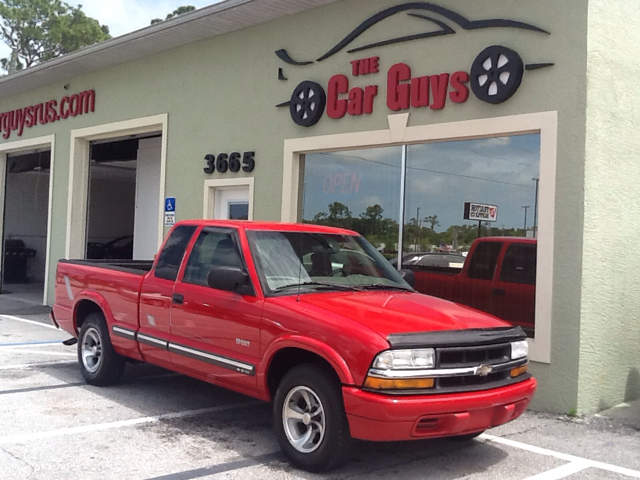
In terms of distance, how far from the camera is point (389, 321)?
4949mm

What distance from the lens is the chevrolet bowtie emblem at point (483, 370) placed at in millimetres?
4906

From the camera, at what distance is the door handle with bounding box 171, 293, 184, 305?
6285 millimetres

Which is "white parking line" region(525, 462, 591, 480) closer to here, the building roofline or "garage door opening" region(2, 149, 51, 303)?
the building roofline

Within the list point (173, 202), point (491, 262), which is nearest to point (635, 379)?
point (491, 262)

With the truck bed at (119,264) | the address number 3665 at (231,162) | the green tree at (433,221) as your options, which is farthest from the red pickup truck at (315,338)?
the address number 3665 at (231,162)

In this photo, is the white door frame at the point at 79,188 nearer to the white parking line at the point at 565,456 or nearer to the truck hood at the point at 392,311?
the truck hood at the point at 392,311

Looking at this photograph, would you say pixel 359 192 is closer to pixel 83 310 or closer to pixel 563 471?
pixel 83 310

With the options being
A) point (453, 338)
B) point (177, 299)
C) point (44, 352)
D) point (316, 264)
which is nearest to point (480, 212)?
point (316, 264)

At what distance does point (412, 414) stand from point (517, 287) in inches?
154

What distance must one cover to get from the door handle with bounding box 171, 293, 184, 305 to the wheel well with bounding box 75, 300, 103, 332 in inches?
73.9

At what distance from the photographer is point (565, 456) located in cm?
574

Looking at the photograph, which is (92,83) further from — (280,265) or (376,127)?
(280,265)

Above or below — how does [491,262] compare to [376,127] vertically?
below

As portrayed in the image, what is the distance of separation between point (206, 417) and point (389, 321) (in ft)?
7.98
